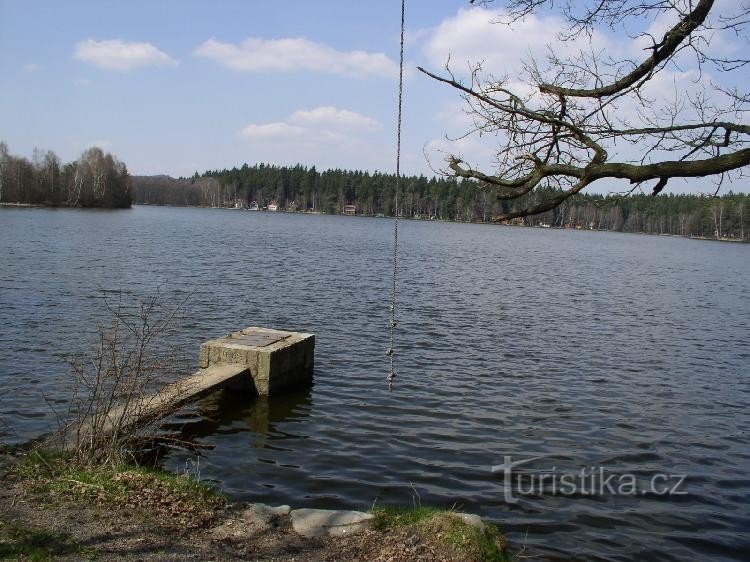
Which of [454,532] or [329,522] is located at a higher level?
[454,532]

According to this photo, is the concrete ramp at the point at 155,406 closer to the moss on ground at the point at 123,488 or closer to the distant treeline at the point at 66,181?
the moss on ground at the point at 123,488

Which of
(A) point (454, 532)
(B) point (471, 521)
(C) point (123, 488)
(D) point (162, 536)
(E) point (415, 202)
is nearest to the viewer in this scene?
(D) point (162, 536)

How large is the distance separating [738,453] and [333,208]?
574 feet

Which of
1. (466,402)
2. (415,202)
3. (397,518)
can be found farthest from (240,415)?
(415,202)

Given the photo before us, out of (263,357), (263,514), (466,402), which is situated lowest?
(466,402)

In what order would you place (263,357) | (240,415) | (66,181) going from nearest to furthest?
(240,415) < (263,357) < (66,181)

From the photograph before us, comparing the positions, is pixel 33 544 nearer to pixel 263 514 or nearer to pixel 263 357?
pixel 263 514

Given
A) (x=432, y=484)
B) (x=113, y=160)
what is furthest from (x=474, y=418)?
(x=113, y=160)

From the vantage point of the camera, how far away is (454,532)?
5.65m

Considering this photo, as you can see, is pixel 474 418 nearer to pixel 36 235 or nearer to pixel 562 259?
pixel 36 235

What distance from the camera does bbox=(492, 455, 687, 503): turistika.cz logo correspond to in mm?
8773

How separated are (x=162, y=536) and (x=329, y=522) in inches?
59.9

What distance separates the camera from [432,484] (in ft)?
28.5

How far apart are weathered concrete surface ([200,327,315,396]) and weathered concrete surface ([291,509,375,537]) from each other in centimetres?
579
